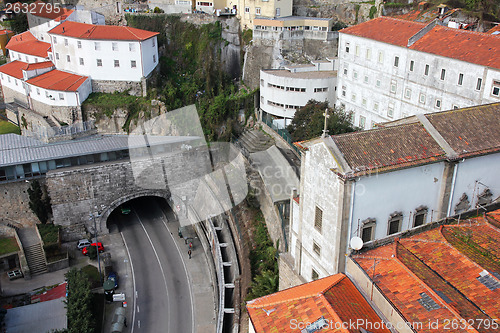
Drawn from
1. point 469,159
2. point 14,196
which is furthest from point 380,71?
point 14,196

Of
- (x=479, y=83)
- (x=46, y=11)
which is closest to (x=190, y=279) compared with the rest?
(x=479, y=83)

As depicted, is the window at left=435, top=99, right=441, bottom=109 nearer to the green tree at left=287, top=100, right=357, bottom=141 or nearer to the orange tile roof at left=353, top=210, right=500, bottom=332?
the green tree at left=287, top=100, right=357, bottom=141

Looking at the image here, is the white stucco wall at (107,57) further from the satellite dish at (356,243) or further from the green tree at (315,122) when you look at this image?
the satellite dish at (356,243)

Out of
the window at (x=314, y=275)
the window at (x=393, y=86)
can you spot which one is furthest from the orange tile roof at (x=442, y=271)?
the window at (x=393, y=86)

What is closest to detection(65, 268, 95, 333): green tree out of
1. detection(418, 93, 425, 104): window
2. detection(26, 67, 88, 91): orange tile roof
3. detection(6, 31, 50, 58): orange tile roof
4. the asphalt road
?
the asphalt road

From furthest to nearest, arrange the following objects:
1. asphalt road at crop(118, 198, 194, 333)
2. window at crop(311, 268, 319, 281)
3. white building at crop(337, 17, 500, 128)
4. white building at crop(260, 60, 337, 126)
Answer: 1. white building at crop(260, 60, 337, 126)
2. asphalt road at crop(118, 198, 194, 333)
3. white building at crop(337, 17, 500, 128)
4. window at crop(311, 268, 319, 281)

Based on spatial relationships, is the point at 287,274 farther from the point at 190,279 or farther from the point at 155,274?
the point at 155,274

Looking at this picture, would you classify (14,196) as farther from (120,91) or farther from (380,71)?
(380,71)
